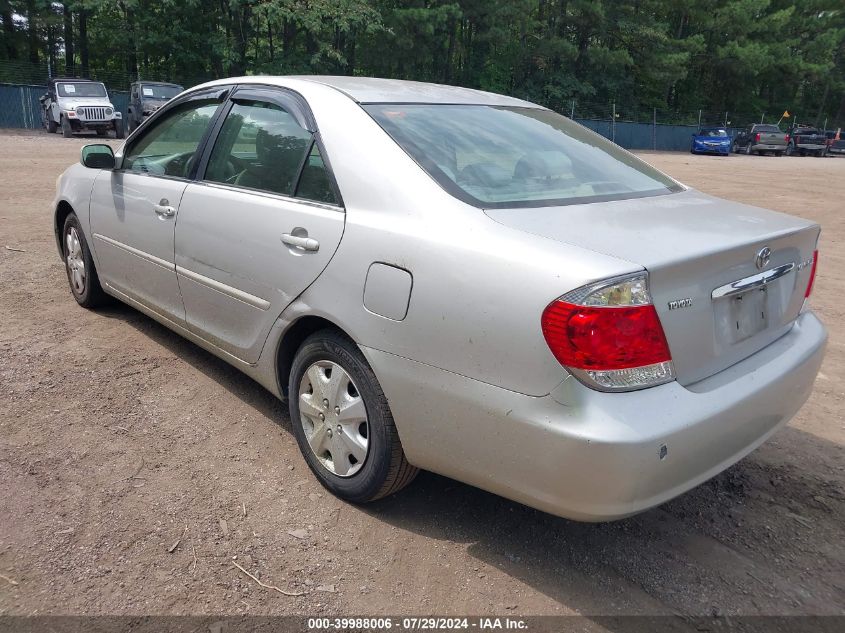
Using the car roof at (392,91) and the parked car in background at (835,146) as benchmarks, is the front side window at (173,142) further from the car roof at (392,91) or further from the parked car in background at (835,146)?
the parked car in background at (835,146)

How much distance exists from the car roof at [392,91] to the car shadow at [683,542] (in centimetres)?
169

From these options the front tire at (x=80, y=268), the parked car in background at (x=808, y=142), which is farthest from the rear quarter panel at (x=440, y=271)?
the parked car in background at (x=808, y=142)

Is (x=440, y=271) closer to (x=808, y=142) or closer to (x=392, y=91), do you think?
(x=392, y=91)

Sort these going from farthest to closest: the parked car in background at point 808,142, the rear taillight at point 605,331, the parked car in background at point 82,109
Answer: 1. the parked car in background at point 808,142
2. the parked car in background at point 82,109
3. the rear taillight at point 605,331

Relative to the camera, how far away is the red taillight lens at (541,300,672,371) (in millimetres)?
2045

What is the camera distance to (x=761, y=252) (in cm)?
246

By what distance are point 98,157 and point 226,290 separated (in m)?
1.62

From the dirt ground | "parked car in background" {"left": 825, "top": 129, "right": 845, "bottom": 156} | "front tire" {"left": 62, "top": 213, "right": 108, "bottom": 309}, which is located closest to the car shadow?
the dirt ground

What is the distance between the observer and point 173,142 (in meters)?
4.03

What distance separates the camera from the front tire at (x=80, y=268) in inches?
189

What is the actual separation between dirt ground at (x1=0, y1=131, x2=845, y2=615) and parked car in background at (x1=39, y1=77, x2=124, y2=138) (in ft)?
72.2

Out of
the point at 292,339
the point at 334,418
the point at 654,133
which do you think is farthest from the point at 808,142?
the point at 334,418

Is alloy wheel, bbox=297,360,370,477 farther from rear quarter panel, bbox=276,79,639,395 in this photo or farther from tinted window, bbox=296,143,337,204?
tinted window, bbox=296,143,337,204

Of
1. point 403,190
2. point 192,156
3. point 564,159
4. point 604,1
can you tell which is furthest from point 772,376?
point 604,1
